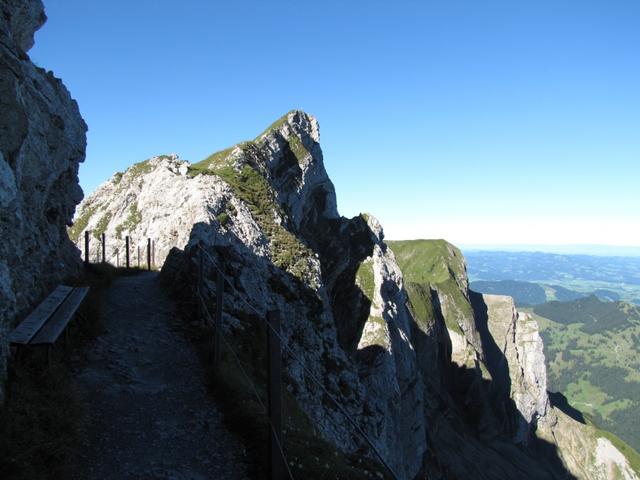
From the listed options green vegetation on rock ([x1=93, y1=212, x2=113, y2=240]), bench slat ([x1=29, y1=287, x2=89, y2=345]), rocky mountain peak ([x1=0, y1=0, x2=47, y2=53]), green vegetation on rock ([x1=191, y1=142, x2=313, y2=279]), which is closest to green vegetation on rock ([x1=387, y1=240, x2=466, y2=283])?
green vegetation on rock ([x1=191, y1=142, x2=313, y2=279])

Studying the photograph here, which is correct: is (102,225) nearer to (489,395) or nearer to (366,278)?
(366,278)

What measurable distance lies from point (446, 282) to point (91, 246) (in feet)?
362

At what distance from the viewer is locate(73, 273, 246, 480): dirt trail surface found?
27.8 feet

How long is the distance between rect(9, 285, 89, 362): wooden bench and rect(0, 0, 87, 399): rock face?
1.42ft

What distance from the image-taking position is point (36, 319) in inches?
445

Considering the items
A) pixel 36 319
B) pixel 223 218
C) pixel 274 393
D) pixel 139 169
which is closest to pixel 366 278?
pixel 223 218

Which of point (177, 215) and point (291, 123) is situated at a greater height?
point (291, 123)

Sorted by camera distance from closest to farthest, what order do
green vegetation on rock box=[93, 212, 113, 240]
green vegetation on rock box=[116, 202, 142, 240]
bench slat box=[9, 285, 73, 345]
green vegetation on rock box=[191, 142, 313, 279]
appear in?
1. bench slat box=[9, 285, 73, 345]
2. green vegetation on rock box=[191, 142, 313, 279]
3. green vegetation on rock box=[116, 202, 142, 240]
4. green vegetation on rock box=[93, 212, 113, 240]

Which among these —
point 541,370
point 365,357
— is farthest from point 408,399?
point 541,370

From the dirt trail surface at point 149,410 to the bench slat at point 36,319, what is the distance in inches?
64.8

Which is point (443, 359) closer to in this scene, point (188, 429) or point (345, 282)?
point (345, 282)

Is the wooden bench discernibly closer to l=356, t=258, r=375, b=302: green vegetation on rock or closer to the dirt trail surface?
the dirt trail surface

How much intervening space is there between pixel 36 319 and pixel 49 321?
300 millimetres

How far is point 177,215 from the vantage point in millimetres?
32812
